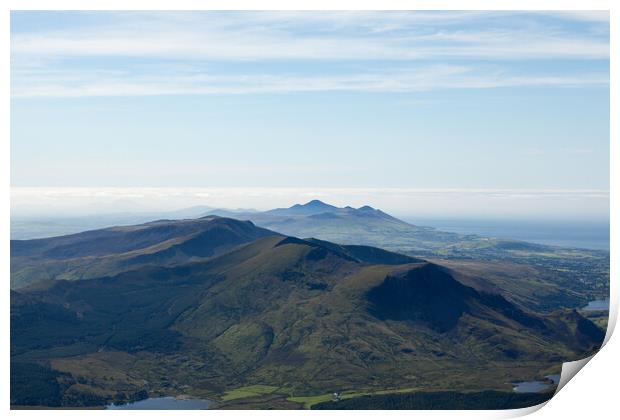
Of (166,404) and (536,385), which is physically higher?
(536,385)

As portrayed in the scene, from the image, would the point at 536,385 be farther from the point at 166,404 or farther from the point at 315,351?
the point at 166,404

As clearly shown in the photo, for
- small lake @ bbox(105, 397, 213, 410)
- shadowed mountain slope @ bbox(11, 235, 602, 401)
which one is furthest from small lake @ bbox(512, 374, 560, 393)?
small lake @ bbox(105, 397, 213, 410)

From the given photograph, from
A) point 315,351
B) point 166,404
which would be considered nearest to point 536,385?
point 315,351

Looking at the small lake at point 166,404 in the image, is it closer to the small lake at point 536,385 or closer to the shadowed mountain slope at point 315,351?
the shadowed mountain slope at point 315,351

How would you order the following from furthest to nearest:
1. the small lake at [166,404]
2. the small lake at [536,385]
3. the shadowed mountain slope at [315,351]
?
the shadowed mountain slope at [315,351] < the small lake at [536,385] < the small lake at [166,404]

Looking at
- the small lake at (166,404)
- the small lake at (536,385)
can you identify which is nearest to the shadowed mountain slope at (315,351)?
the small lake at (536,385)

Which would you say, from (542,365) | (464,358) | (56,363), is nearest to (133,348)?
(56,363)
